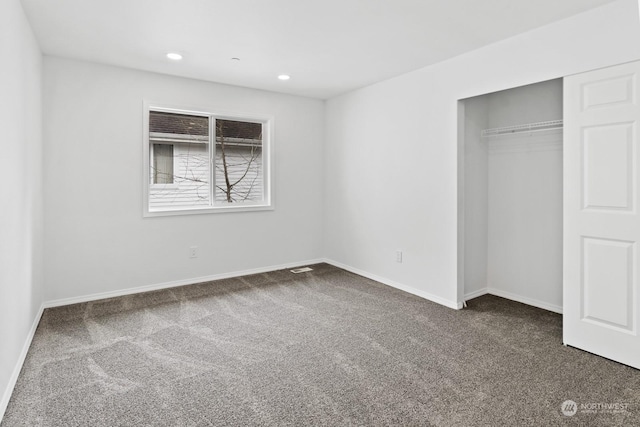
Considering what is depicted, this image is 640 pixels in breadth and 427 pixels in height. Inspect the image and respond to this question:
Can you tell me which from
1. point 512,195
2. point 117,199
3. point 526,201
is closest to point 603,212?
point 526,201

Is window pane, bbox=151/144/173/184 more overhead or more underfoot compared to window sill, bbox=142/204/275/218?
more overhead

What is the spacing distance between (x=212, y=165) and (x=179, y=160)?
39 centimetres

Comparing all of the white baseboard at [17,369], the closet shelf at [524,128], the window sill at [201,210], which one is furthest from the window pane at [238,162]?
the closet shelf at [524,128]

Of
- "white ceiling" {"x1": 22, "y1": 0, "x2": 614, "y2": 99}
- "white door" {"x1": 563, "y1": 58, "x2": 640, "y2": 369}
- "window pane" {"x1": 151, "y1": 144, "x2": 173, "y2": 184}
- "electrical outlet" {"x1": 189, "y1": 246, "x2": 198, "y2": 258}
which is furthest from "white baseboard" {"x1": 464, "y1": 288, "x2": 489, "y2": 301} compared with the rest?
"window pane" {"x1": 151, "y1": 144, "x2": 173, "y2": 184}

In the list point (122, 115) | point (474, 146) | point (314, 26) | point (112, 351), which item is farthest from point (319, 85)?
point (112, 351)

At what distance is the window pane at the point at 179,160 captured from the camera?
4078 mm

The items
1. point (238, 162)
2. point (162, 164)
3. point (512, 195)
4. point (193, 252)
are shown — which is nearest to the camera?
point (512, 195)

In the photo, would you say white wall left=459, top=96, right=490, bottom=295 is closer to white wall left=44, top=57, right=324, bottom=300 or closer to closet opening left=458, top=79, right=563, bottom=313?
closet opening left=458, top=79, right=563, bottom=313

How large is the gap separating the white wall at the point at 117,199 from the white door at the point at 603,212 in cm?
336

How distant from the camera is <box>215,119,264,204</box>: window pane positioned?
455 centimetres

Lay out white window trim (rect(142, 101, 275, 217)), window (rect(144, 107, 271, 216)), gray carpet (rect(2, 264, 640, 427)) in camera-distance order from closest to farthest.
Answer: gray carpet (rect(2, 264, 640, 427)) < white window trim (rect(142, 101, 275, 217)) < window (rect(144, 107, 271, 216))

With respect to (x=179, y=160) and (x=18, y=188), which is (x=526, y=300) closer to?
(x=179, y=160)

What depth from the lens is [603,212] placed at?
2426mm

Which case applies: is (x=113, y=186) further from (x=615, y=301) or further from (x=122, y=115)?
(x=615, y=301)
